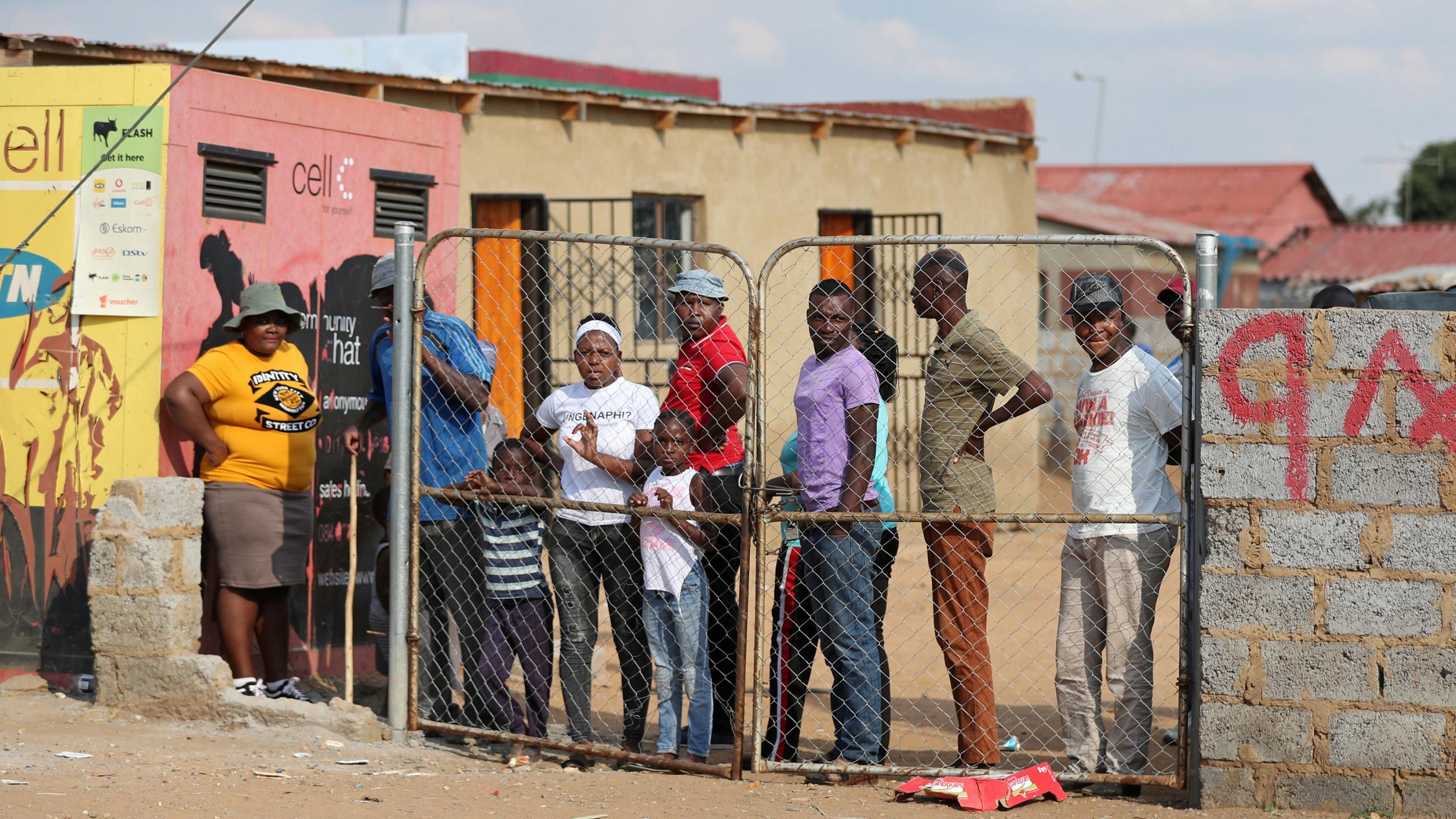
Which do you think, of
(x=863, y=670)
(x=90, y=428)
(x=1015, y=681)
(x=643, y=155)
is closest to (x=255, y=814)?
(x=863, y=670)

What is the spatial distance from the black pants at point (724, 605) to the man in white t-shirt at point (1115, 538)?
1209 mm

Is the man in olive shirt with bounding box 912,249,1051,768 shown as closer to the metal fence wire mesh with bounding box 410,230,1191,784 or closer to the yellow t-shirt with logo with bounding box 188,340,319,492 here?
the metal fence wire mesh with bounding box 410,230,1191,784

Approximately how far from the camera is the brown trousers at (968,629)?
5184mm

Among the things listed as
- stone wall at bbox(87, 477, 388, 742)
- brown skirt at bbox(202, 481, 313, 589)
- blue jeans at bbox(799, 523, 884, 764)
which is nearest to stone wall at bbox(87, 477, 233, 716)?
stone wall at bbox(87, 477, 388, 742)

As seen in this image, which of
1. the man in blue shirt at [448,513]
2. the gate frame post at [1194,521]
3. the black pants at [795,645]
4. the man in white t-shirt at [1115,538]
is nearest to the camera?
the gate frame post at [1194,521]

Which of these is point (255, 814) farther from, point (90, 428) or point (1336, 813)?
point (1336, 813)

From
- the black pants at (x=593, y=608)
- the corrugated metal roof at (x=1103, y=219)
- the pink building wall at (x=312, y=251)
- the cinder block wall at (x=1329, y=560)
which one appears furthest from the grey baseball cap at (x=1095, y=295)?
the corrugated metal roof at (x=1103, y=219)

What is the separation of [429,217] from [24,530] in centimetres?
247

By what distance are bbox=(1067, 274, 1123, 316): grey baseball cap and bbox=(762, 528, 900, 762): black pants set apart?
41.3 inches

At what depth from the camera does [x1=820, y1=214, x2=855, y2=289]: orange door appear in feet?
41.1

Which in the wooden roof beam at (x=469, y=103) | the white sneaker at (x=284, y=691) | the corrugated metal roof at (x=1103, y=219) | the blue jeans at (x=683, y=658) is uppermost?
the corrugated metal roof at (x=1103, y=219)

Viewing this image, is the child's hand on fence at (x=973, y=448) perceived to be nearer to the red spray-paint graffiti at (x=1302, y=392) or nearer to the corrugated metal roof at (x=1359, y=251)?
the red spray-paint graffiti at (x=1302, y=392)

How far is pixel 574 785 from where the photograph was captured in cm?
513

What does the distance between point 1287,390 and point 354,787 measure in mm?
3470
